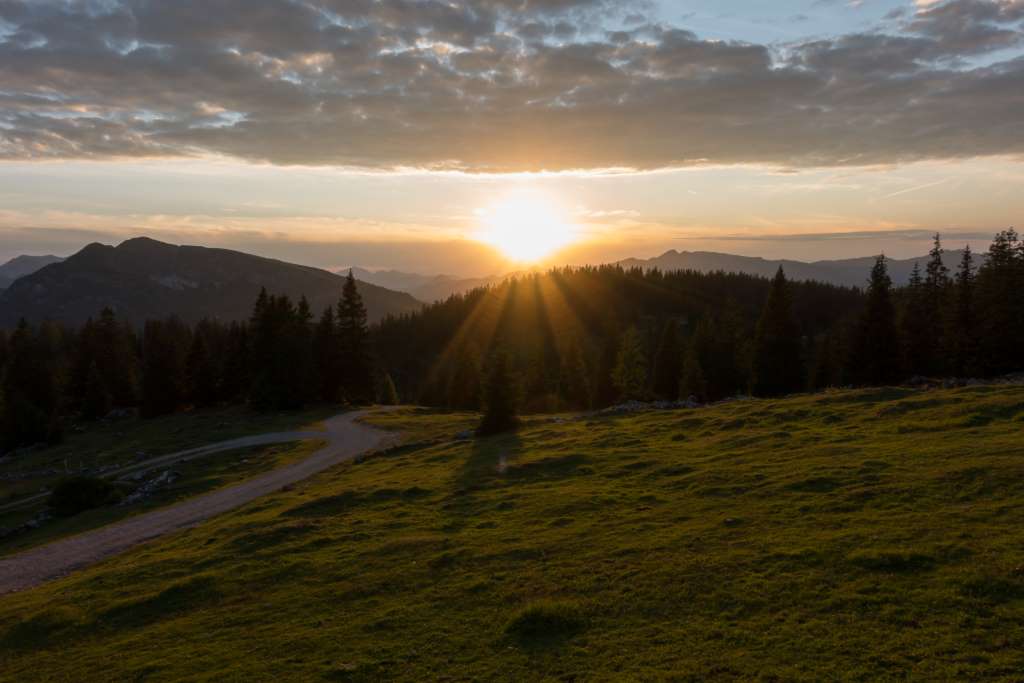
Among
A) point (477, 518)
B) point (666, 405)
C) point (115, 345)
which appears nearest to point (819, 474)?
point (477, 518)

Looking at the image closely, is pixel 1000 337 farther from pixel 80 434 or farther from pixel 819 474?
pixel 80 434


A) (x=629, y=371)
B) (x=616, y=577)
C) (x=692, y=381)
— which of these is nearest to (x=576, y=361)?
(x=629, y=371)

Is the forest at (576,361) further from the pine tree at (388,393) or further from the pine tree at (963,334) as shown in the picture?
the pine tree at (388,393)

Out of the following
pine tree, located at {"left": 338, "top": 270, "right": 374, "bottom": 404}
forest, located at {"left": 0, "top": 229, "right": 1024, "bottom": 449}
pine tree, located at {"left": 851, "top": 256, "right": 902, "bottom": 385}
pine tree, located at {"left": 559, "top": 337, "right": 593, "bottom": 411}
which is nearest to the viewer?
forest, located at {"left": 0, "top": 229, "right": 1024, "bottom": 449}

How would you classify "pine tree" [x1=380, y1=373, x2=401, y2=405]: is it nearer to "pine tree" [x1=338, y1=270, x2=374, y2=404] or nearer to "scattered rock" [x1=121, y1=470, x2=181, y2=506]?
"pine tree" [x1=338, y1=270, x2=374, y2=404]

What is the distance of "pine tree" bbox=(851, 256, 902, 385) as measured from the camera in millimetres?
69938

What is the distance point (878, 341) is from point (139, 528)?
2839 inches

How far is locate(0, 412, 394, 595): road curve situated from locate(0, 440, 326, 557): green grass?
147 centimetres

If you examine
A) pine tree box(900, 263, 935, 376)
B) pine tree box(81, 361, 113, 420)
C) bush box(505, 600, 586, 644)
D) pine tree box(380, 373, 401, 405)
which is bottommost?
pine tree box(380, 373, 401, 405)

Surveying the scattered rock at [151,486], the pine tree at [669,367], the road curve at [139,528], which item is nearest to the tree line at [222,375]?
the road curve at [139,528]

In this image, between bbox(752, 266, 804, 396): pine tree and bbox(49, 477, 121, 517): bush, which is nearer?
bbox(49, 477, 121, 517): bush

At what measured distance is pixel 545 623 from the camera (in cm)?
1562

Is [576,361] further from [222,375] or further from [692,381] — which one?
[222,375]

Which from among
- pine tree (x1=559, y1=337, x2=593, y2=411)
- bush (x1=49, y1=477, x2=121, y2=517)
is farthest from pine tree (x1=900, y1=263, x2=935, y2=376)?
bush (x1=49, y1=477, x2=121, y2=517)
